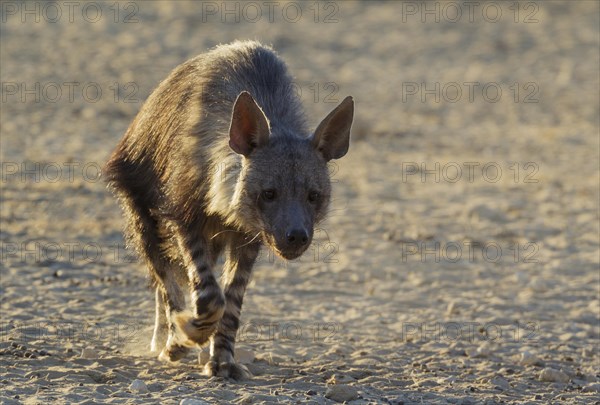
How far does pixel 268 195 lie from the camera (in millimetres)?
6480

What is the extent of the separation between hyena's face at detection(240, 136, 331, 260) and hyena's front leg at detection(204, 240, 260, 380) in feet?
1.83

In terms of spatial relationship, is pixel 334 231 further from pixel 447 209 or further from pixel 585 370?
pixel 585 370

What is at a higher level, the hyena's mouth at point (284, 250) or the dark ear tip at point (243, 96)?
the dark ear tip at point (243, 96)

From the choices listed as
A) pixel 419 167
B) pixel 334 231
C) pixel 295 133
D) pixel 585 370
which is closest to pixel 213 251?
pixel 295 133

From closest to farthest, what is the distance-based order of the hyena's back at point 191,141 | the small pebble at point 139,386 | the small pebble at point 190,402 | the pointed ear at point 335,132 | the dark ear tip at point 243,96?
1. the small pebble at point 190,402
2. the small pebble at point 139,386
3. the dark ear tip at point 243,96
4. the pointed ear at point 335,132
5. the hyena's back at point 191,141

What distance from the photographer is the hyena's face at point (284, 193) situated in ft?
20.9

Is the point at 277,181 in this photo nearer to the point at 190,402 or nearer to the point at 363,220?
the point at 190,402

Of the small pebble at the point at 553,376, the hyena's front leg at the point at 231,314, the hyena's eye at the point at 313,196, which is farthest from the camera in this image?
the small pebble at the point at 553,376

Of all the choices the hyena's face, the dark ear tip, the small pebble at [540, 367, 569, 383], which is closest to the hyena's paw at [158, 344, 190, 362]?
the hyena's face

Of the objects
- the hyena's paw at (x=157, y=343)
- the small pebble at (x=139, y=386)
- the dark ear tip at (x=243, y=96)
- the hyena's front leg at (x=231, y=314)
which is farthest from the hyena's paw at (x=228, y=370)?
the dark ear tip at (x=243, y=96)

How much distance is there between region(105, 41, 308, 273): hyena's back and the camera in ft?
22.7

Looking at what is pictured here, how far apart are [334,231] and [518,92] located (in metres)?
7.89

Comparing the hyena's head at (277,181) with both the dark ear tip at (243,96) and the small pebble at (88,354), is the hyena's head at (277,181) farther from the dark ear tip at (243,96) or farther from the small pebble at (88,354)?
the small pebble at (88,354)

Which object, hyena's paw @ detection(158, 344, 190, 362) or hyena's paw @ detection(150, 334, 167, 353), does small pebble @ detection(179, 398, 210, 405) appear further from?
hyena's paw @ detection(150, 334, 167, 353)
